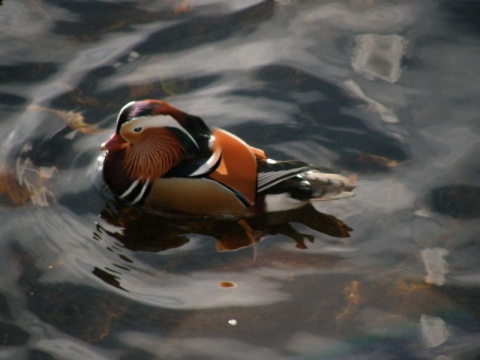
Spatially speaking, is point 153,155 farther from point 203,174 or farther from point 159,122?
point 203,174

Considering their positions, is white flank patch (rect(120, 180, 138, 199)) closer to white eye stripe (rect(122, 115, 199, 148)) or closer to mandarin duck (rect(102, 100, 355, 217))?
mandarin duck (rect(102, 100, 355, 217))

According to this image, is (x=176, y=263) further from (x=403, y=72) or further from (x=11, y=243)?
(x=403, y=72)

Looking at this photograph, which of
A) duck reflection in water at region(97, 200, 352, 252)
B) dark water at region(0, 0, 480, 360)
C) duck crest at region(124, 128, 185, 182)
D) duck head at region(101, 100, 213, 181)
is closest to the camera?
dark water at region(0, 0, 480, 360)

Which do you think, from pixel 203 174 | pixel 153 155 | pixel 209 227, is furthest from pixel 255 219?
pixel 153 155

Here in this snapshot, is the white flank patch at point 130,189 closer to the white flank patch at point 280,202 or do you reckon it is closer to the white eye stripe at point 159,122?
the white eye stripe at point 159,122

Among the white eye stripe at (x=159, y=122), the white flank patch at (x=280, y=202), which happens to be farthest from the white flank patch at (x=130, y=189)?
the white flank patch at (x=280, y=202)

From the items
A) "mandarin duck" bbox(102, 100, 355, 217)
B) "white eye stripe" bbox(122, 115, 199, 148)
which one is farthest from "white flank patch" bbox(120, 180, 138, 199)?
"white eye stripe" bbox(122, 115, 199, 148)

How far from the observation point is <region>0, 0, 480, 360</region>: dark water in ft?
16.2

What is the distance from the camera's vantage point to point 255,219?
230 inches

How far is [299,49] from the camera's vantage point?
725 centimetres

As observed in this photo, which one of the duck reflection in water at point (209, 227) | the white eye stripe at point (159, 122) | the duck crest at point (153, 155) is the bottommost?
the duck reflection in water at point (209, 227)

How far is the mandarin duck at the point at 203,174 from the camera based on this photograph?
5660 mm

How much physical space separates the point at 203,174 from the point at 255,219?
1.59ft

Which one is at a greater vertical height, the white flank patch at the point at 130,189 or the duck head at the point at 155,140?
the duck head at the point at 155,140
